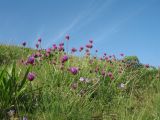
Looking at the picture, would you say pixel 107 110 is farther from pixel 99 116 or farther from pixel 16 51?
pixel 16 51

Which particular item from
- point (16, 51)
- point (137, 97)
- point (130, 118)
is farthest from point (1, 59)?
point (130, 118)

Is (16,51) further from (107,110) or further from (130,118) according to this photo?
(130,118)

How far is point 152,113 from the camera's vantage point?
4918mm

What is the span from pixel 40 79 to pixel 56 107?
6.05ft

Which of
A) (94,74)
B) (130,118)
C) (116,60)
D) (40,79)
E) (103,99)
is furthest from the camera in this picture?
(116,60)

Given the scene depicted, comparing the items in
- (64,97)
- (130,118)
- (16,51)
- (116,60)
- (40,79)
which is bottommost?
(130,118)

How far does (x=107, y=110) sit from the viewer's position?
17.3 ft

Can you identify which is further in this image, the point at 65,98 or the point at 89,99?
the point at 89,99

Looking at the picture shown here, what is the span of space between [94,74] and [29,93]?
6.70 ft

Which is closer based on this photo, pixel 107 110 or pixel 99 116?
pixel 99 116

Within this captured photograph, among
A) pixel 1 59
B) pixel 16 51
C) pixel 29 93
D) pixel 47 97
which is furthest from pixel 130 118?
pixel 16 51

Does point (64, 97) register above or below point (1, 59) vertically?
below

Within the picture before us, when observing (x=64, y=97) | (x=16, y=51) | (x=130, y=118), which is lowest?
(x=130, y=118)

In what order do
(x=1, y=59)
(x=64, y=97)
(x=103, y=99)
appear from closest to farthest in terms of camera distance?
(x=64, y=97) < (x=103, y=99) < (x=1, y=59)
